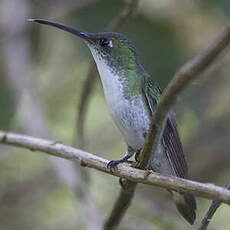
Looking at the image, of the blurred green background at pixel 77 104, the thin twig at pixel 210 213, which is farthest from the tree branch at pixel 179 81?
the blurred green background at pixel 77 104

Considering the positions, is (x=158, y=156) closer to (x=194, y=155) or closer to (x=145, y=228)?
(x=145, y=228)

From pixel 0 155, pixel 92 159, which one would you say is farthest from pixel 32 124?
pixel 92 159

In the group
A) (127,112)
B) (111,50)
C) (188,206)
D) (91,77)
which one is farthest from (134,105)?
(91,77)

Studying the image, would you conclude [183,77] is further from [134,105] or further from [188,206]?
[188,206]

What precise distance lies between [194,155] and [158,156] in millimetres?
1519

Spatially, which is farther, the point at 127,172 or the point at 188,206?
the point at 188,206

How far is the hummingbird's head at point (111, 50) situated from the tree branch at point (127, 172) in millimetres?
439

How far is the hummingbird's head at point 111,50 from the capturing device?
264 centimetres

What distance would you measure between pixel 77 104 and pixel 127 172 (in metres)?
2.15

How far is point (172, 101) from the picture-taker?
1648 mm

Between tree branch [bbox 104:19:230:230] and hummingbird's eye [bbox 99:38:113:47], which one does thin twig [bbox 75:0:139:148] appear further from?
tree branch [bbox 104:19:230:230]

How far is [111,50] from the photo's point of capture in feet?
8.80

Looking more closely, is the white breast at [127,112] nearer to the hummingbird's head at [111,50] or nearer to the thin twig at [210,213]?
the hummingbird's head at [111,50]

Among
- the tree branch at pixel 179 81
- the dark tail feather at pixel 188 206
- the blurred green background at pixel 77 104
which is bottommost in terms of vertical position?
the blurred green background at pixel 77 104
